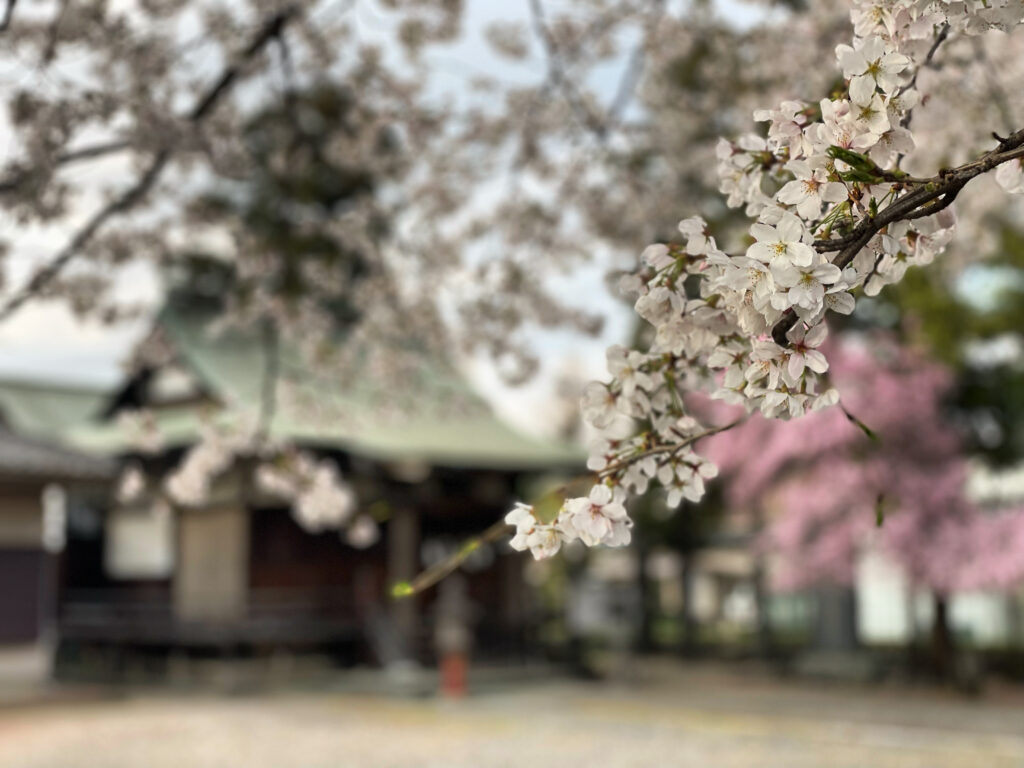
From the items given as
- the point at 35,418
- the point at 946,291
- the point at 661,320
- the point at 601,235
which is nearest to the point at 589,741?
the point at 601,235

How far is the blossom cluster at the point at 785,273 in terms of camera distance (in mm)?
1627

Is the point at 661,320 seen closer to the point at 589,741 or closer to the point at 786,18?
the point at 786,18

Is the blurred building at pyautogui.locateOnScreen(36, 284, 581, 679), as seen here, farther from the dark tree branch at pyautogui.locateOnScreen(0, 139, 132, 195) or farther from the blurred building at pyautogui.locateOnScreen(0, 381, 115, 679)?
the dark tree branch at pyautogui.locateOnScreen(0, 139, 132, 195)

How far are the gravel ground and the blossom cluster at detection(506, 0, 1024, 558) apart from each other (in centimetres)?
697

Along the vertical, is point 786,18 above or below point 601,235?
above

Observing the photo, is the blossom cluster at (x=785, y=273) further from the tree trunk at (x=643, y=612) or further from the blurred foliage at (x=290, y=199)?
the tree trunk at (x=643, y=612)

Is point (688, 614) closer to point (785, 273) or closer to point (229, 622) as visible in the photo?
point (229, 622)

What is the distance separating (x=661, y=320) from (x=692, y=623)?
1608 centimetres

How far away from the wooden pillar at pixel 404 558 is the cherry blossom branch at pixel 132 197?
415 inches

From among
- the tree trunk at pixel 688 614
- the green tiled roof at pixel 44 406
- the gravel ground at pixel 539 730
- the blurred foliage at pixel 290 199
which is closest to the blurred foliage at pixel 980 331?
the gravel ground at pixel 539 730

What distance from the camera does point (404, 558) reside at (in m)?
15.5

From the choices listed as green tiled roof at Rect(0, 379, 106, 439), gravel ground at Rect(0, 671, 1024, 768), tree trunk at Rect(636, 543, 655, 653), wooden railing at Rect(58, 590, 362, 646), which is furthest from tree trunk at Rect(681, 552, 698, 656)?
green tiled roof at Rect(0, 379, 106, 439)

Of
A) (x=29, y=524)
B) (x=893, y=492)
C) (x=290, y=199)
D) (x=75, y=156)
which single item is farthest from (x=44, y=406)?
(x=75, y=156)

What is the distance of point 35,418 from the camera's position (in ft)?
69.4
